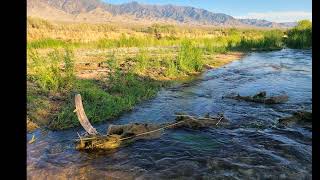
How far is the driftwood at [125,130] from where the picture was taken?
6.89 metres

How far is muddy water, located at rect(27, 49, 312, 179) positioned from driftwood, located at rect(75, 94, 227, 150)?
0.56 feet

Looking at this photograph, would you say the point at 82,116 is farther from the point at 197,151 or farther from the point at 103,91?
the point at 103,91

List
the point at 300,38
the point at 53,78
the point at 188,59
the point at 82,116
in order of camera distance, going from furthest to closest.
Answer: the point at 300,38
the point at 188,59
the point at 53,78
the point at 82,116

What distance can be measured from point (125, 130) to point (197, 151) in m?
1.55

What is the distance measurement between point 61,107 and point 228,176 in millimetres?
5335

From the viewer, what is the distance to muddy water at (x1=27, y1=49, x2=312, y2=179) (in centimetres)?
588

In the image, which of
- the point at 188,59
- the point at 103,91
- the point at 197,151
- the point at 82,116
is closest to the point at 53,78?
the point at 103,91

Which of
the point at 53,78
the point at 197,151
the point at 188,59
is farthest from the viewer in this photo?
the point at 188,59

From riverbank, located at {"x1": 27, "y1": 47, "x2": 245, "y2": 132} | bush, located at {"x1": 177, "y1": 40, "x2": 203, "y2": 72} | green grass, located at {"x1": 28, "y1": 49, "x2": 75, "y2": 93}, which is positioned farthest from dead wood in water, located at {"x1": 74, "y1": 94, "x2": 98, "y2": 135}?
bush, located at {"x1": 177, "y1": 40, "x2": 203, "y2": 72}

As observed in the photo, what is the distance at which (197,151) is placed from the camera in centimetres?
690

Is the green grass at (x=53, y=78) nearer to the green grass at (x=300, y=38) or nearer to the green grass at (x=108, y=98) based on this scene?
the green grass at (x=108, y=98)

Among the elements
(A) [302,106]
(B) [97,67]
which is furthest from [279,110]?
(B) [97,67]

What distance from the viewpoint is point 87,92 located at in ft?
35.8
